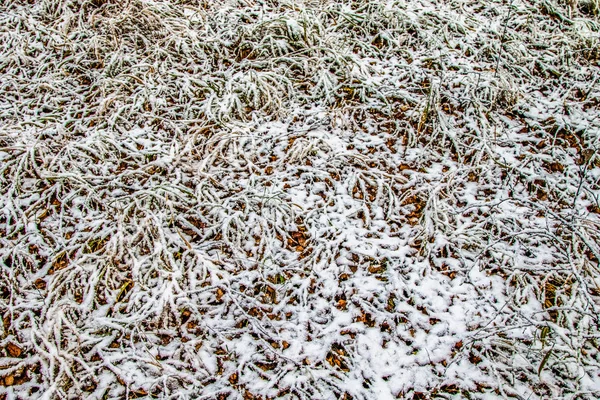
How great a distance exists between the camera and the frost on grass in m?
2.13

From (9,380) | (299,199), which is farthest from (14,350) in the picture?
(299,199)

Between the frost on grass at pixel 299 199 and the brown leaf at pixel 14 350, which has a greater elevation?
the frost on grass at pixel 299 199

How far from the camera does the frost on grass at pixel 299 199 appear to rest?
213cm

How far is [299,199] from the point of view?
287 centimetres

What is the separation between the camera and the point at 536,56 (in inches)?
149

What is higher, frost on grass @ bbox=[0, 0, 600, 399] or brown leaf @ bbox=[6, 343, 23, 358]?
frost on grass @ bbox=[0, 0, 600, 399]

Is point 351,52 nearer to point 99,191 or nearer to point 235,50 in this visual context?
point 235,50

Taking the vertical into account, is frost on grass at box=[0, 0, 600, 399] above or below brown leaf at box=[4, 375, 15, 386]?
above

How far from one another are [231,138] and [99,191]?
3.51 feet

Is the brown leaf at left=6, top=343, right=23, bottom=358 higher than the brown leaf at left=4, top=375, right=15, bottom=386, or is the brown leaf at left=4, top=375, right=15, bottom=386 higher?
the brown leaf at left=6, top=343, right=23, bottom=358

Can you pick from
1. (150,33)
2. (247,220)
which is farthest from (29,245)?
(150,33)

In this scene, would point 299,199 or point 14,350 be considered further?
point 299,199

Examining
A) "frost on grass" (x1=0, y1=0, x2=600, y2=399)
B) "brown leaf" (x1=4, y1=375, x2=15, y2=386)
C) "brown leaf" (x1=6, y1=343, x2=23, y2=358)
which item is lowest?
"brown leaf" (x1=4, y1=375, x2=15, y2=386)

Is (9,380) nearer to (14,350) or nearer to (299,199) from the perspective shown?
(14,350)
